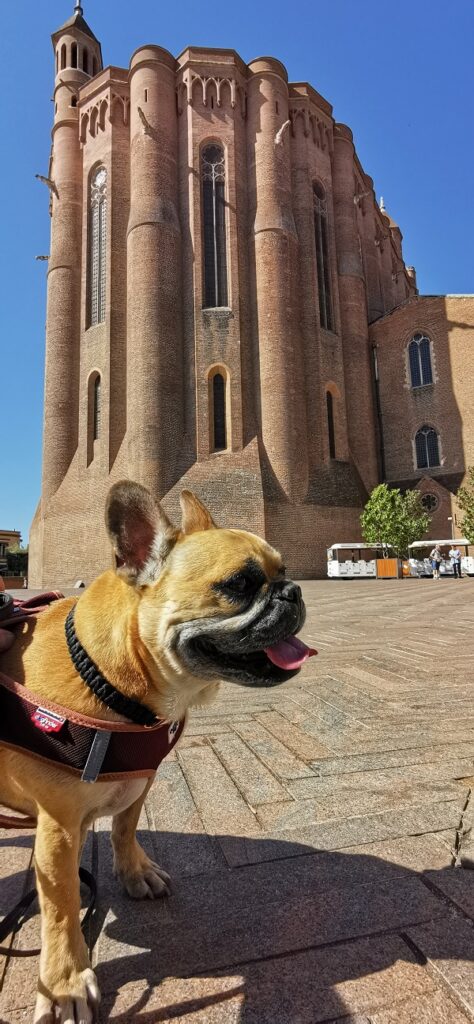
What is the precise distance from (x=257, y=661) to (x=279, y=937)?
2.00 feet

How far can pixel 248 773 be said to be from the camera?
2105 millimetres

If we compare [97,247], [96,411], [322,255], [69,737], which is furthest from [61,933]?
[322,255]

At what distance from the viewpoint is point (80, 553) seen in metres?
20.4

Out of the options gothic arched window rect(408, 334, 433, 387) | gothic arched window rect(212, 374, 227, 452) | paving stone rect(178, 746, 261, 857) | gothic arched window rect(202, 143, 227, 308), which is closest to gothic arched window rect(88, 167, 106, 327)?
gothic arched window rect(202, 143, 227, 308)

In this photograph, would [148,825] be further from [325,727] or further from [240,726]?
[325,727]

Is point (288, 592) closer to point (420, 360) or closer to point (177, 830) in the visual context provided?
point (177, 830)

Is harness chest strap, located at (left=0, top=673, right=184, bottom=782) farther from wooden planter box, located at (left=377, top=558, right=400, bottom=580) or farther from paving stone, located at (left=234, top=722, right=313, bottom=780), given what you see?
wooden planter box, located at (left=377, top=558, right=400, bottom=580)

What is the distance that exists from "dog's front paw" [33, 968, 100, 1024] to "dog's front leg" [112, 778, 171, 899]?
33 cm

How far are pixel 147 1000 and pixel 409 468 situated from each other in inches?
1028

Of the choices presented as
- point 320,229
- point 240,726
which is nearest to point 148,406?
point 320,229

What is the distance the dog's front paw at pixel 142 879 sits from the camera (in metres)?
1.39

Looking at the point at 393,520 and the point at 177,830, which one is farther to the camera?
the point at 393,520

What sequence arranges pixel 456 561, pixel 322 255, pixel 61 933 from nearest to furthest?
1. pixel 61 933
2. pixel 456 561
3. pixel 322 255

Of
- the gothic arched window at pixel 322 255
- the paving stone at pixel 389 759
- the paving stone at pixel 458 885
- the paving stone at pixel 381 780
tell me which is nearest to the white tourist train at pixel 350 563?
the gothic arched window at pixel 322 255
